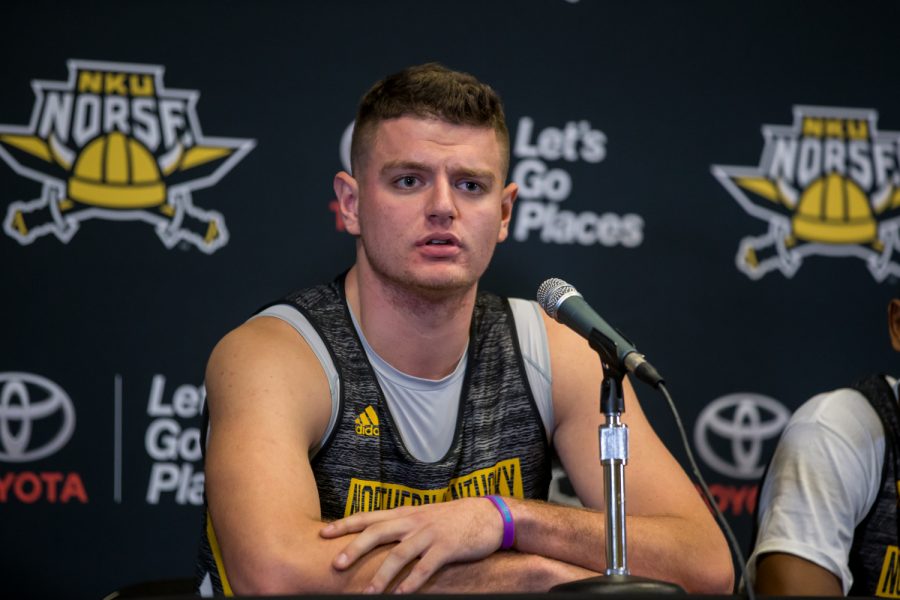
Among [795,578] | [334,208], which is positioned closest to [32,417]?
[334,208]

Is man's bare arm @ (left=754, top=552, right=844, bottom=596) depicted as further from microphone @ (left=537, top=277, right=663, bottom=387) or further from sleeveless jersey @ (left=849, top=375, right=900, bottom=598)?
microphone @ (left=537, top=277, right=663, bottom=387)

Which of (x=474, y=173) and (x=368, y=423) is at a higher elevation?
(x=474, y=173)

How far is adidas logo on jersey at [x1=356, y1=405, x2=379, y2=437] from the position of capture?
2.02m

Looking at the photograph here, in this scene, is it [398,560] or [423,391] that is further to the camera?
[423,391]

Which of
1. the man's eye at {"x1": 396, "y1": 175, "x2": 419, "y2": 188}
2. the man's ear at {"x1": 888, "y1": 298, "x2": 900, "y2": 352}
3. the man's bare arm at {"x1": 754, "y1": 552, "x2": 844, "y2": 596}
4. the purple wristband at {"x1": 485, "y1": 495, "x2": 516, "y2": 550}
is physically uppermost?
the man's eye at {"x1": 396, "y1": 175, "x2": 419, "y2": 188}

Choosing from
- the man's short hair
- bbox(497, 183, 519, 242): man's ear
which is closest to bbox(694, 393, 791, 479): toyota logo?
bbox(497, 183, 519, 242): man's ear

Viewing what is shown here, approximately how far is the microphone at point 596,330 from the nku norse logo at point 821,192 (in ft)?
4.07

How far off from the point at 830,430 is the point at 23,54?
77.1 inches

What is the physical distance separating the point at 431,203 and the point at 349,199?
26 cm

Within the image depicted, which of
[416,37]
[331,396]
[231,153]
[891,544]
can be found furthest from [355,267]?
[891,544]

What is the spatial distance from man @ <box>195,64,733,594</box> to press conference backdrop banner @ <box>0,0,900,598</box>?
47cm

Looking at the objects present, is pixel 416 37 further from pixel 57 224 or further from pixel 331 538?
pixel 331 538

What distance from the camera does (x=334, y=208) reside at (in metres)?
2.60

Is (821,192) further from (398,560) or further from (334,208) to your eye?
(398,560)
